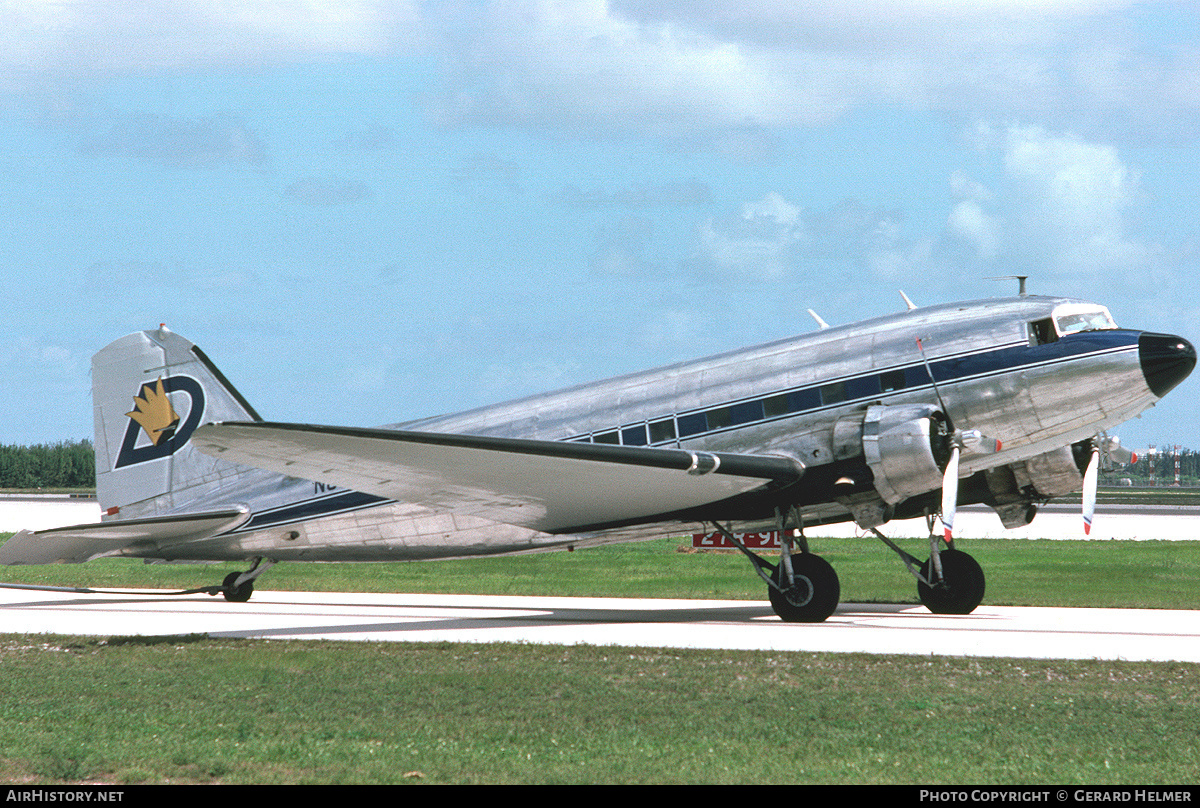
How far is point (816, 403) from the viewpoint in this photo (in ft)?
61.8

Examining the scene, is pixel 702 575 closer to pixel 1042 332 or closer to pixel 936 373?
pixel 936 373

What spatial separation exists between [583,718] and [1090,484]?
1200 centimetres

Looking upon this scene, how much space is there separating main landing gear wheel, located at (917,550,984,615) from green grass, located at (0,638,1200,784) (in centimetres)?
685

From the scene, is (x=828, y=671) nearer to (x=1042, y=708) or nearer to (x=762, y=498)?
(x=1042, y=708)

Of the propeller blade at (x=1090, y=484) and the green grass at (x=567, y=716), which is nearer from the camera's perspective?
the green grass at (x=567, y=716)

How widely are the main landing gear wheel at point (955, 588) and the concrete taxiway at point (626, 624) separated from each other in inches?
13.7

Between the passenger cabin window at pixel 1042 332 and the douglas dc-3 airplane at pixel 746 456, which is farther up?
the passenger cabin window at pixel 1042 332

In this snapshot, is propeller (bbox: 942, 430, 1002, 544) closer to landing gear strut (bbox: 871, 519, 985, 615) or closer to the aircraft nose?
the aircraft nose

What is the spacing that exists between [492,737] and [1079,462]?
14.3m

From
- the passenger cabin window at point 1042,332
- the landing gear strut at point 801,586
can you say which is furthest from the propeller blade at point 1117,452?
the landing gear strut at point 801,586

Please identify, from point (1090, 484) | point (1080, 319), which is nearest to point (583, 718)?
point (1080, 319)

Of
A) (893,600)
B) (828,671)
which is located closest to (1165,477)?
(893,600)

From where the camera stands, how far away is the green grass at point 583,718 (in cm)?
903

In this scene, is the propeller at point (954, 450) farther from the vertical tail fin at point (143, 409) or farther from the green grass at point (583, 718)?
the vertical tail fin at point (143, 409)
